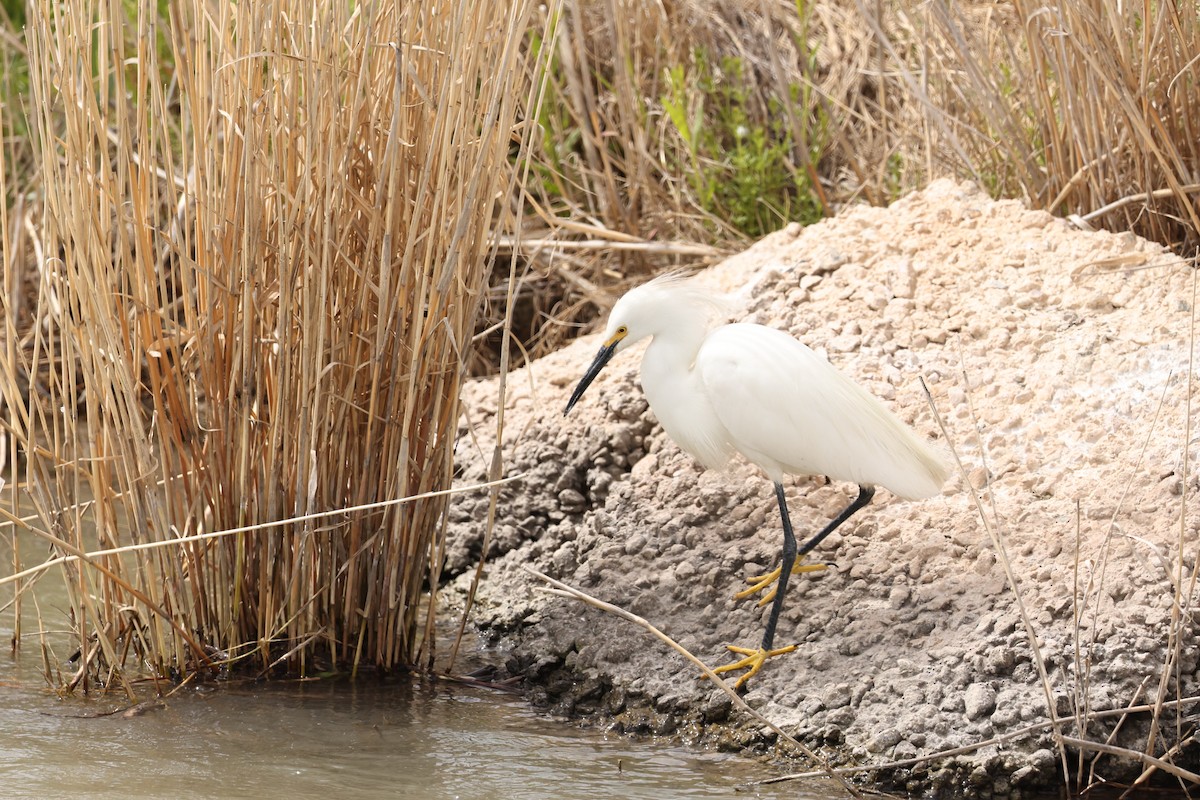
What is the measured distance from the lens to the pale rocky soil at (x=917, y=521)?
8.79 feet

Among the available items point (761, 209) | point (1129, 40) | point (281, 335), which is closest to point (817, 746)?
point (281, 335)

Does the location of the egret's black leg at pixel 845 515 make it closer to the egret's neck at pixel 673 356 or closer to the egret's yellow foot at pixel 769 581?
the egret's yellow foot at pixel 769 581

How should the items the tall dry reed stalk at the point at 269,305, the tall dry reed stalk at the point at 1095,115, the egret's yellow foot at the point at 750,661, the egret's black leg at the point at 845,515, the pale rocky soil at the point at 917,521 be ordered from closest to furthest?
the tall dry reed stalk at the point at 269,305 → the pale rocky soil at the point at 917,521 → the egret's yellow foot at the point at 750,661 → the egret's black leg at the point at 845,515 → the tall dry reed stalk at the point at 1095,115

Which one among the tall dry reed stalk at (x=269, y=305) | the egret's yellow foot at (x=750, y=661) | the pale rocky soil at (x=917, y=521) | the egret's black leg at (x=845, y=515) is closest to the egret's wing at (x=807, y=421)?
the egret's black leg at (x=845, y=515)

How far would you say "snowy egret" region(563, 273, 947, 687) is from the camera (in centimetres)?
301

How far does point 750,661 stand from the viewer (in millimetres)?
2961

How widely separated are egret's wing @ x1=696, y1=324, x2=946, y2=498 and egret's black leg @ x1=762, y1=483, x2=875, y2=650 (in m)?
0.11

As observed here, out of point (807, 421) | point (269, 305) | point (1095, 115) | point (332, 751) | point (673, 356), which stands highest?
point (1095, 115)

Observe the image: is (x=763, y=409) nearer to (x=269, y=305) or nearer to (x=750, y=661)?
(x=750, y=661)

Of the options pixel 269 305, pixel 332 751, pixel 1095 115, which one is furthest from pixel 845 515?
pixel 1095 115

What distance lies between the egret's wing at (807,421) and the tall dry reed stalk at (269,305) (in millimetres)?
700

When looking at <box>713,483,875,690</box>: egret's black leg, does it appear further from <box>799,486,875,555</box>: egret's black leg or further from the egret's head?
the egret's head

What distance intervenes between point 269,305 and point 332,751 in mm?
969

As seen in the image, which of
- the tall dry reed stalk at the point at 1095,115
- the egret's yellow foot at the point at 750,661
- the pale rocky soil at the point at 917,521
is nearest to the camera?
the pale rocky soil at the point at 917,521
